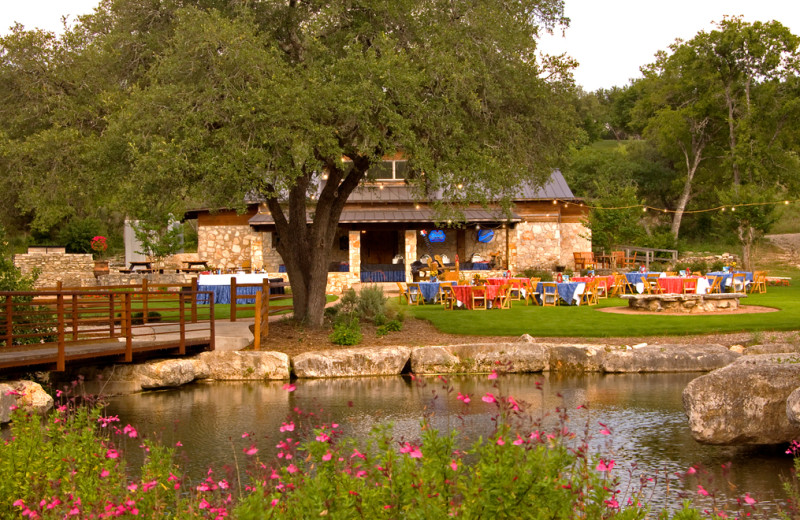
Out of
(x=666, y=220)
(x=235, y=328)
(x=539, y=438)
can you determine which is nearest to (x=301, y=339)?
(x=235, y=328)

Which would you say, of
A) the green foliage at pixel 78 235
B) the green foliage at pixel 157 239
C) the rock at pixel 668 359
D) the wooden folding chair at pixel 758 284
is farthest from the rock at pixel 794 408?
the green foliage at pixel 78 235

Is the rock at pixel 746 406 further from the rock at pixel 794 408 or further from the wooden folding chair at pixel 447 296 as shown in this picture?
the wooden folding chair at pixel 447 296

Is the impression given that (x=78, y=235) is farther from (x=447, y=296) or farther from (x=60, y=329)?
(x=60, y=329)

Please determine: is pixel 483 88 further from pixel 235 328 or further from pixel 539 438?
pixel 539 438

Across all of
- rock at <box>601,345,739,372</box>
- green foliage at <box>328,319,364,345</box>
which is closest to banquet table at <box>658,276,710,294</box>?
rock at <box>601,345,739,372</box>

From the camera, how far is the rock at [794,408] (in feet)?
24.3

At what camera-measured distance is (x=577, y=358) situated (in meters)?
14.1

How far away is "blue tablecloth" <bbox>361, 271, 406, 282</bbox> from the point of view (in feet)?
101

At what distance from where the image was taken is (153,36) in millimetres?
16047

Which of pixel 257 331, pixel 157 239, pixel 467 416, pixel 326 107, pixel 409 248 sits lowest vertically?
pixel 467 416

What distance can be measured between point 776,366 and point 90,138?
12.7m

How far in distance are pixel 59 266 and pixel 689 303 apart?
21.3 m

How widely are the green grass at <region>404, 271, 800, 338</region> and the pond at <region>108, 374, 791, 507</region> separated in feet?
8.80

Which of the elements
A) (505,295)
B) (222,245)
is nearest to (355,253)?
(222,245)
